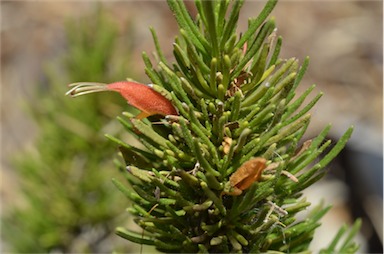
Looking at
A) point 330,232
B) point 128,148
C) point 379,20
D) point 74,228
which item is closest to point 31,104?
point 74,228

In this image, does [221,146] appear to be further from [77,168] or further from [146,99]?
[77,168]

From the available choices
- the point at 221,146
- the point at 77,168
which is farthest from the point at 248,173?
the point at 77,168

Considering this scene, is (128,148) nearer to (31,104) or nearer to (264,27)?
(264,27)

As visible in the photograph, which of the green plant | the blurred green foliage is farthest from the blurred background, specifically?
the green plant

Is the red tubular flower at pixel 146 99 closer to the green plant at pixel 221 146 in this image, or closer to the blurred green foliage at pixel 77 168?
the green plant at pixel 221 146

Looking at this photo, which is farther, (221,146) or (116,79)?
(116,79)

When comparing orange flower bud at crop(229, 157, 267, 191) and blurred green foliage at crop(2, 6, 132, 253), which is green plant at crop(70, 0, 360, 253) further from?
blurred green foliage at crop(2, 6, 132, 253)
